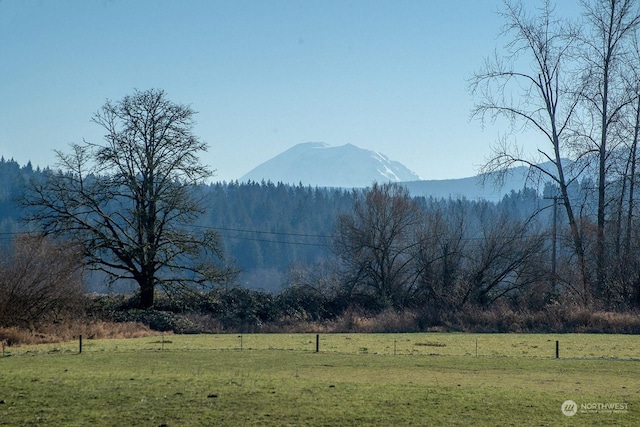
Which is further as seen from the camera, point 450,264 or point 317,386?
point 450,264

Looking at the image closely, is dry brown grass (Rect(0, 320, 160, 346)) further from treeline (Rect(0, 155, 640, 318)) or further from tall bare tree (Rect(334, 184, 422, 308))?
tall bare tree (Rect(334, 184, 422, 308))

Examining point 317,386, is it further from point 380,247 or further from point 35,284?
point 380,247

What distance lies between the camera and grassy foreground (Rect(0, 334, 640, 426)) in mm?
12297

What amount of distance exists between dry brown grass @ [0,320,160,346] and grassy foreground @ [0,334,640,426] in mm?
3794

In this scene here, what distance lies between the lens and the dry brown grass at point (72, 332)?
30.4 m

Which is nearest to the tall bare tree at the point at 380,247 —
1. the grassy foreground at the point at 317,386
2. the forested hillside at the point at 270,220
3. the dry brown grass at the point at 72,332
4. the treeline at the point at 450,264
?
the treeline at the point at 450,264

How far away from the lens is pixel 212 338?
111ft

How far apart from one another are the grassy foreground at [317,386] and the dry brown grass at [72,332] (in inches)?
149

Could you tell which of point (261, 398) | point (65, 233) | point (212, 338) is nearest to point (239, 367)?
point (261, 398)

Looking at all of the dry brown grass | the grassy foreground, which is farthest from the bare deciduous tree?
the grassy foreground

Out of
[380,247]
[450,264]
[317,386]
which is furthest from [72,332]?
[450,264]

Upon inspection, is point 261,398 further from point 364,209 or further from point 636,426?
point 364,209

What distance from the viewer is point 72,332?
3366cm

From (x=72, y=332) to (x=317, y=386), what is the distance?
2162 centimetres
